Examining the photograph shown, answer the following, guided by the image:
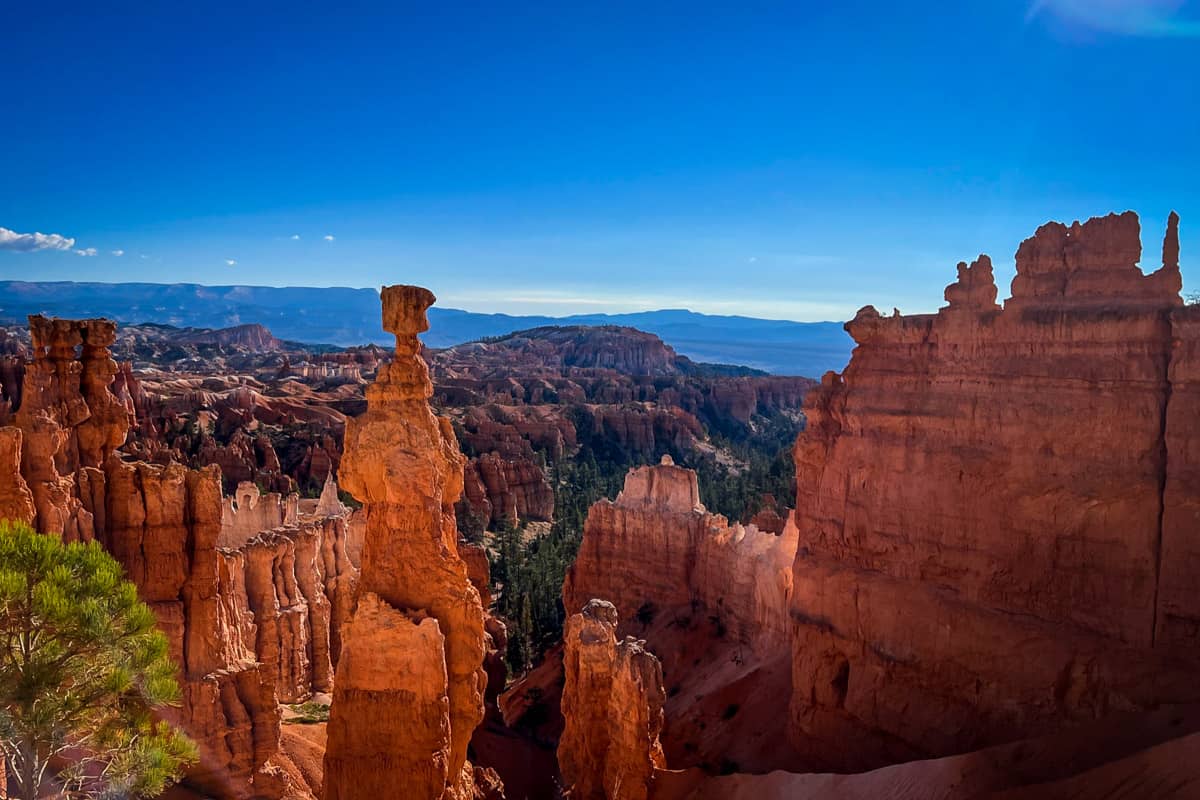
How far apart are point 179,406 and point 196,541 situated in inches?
2283

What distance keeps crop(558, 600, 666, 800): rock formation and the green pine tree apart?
27.9 feet

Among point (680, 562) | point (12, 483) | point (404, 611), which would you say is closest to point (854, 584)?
point (404, 611)

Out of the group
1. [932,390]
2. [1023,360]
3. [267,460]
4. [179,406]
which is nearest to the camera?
[1023,360]

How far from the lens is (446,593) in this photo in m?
12.4

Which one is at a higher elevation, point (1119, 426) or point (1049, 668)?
point (1119, 426)

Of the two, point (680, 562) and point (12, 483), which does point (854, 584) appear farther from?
point (12, 483)

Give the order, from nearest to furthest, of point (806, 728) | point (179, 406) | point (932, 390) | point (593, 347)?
point (932, 390), point (806, 728), point (179, 406), point (593, 347)

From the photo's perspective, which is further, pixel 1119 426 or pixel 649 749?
pixel 649 749

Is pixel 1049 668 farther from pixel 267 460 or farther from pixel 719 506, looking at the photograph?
pixel 267 460

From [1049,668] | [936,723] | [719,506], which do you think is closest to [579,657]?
[936,723]

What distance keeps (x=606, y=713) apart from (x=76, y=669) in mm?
10027

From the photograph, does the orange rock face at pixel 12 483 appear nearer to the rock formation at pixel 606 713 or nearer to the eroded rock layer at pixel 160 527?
the eroded rock layer at pixel 160 527

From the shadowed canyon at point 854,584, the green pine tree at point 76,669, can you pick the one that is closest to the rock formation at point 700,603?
the shadowed canyon at point 854,584

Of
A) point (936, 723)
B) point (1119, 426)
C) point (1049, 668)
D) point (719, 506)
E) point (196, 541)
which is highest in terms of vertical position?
point (1119, 426)
